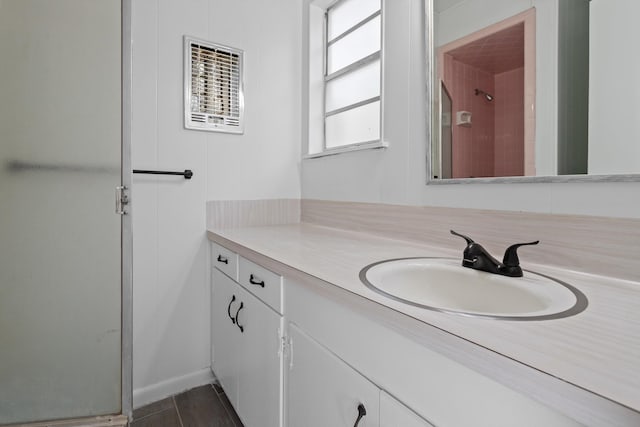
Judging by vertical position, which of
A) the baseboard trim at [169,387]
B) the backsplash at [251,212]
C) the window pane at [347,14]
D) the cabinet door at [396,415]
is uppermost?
the window pane at [347,14]

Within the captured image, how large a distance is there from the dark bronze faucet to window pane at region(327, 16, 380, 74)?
128 cm

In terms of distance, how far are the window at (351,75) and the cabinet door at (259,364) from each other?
90 centimetres

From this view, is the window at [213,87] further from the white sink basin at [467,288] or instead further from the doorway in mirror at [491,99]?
the white sink basin at [467,288]

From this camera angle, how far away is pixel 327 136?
2.00 meters

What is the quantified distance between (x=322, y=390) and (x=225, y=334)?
83 cm

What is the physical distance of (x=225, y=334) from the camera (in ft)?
4.89

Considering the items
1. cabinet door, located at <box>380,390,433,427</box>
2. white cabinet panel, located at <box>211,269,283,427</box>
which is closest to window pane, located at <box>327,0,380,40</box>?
white cabinet panel, located at <box>211,269,283,427</box>

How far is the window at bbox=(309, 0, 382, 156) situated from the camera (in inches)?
66.2

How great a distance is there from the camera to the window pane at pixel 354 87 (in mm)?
1687

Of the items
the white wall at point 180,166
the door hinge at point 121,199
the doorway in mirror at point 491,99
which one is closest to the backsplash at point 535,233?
the doorway in mirror at point 491,99

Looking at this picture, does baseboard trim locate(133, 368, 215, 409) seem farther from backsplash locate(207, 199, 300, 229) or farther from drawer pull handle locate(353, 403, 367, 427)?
drawer pull handle locate(353, 403, 367, 427)

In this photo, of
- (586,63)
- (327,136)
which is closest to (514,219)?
(586,63)

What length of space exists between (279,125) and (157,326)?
4.29 feet

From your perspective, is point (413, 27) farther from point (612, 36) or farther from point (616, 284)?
point (616, 284)
